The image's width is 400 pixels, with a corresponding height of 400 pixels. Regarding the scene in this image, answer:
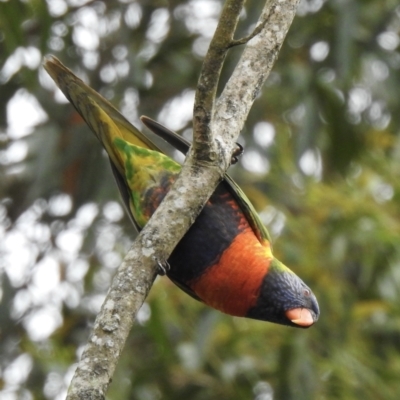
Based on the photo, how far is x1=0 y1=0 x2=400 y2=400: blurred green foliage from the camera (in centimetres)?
423

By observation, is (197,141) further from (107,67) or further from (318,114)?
(107,67)

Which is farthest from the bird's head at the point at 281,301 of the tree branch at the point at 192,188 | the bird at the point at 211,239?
the tree branch at the point at 192,188

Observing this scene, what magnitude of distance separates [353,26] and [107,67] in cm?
164

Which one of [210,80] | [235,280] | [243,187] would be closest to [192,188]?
[210,80]

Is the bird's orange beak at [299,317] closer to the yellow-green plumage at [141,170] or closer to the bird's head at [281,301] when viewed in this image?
the bird's head at [281,301]

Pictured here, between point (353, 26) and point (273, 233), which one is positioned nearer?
point (353, 26)

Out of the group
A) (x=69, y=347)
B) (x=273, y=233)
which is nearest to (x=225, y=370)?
(x=273, y=233)

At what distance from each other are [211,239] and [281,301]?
33 centimetres

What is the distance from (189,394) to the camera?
434 centimetres

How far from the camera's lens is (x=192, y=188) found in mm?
2143

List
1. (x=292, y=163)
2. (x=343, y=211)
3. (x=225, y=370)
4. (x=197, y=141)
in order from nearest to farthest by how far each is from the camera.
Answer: (x=197, y=141), (x=225, y=370), (x=343, y=211), (x=292, y=163)

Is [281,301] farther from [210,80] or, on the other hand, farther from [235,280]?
[210,80]

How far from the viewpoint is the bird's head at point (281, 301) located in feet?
8.85

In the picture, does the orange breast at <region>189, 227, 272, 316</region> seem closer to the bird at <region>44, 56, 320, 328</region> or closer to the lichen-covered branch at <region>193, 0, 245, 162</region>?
the bird at <region>44, 56, 320, 328</region>
